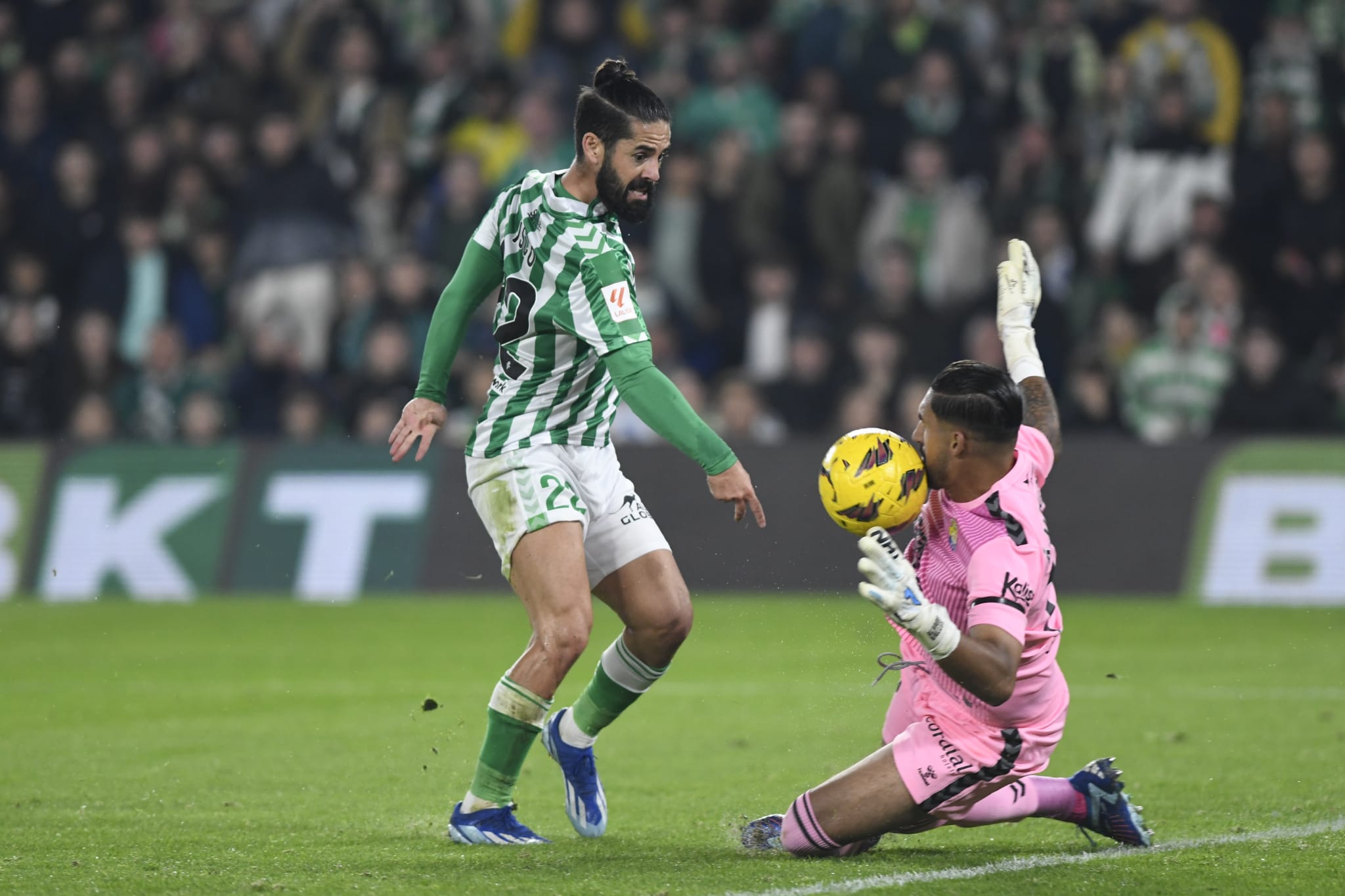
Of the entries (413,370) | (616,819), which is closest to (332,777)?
(616,819)

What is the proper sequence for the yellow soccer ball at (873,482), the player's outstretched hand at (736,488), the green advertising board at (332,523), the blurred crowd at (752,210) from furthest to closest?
the blurred crowd at (752,210) < the green advertising board at (332,523) < the player's outstretched hand at (736,488) < the yellow soccer ball at (873,482)

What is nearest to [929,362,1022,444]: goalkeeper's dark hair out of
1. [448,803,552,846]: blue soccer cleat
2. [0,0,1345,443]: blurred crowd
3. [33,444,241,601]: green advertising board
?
[448,803,552,846]: blue soccer cleat

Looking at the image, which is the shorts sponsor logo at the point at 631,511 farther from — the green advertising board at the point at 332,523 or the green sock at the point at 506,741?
the green advertising board at the point at 332,523

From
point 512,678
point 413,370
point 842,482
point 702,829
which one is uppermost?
point 842,482

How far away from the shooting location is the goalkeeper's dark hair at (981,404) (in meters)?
5.26

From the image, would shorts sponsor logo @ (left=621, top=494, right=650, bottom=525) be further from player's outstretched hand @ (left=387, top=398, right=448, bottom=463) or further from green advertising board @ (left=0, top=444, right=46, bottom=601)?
green advertising board @ (left=0, top=444, right=46, bottom=601)

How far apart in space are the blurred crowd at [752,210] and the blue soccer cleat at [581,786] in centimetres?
706

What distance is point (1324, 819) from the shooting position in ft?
19.7

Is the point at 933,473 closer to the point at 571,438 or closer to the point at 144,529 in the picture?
the point at 571,438

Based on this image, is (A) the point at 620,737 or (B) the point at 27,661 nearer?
(A) the point at 620,737

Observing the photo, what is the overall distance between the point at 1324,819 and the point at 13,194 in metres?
14.5

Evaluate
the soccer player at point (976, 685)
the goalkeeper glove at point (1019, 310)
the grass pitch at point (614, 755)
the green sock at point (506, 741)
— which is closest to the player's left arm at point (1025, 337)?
the goalkeeper glove at point (1019, 310)

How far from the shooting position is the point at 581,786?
610 cm

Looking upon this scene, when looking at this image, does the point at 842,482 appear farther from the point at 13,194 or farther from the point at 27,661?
the point at 13,194
